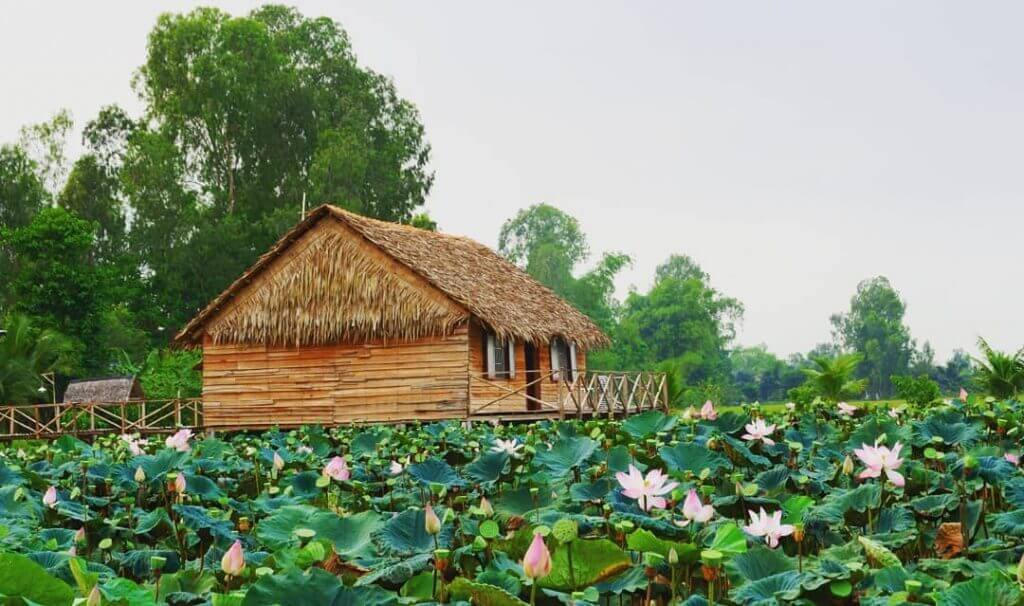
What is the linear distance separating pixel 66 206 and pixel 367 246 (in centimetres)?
2294

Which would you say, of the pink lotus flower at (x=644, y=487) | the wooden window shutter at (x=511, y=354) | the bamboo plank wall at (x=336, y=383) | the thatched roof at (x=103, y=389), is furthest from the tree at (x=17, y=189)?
the pink lotus flower at (x=644, y=487)

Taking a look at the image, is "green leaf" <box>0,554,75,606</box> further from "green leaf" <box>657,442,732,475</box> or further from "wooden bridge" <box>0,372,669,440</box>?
"wooden bridge" <box>0,372,669,440</box>

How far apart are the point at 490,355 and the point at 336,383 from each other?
303 centimetres

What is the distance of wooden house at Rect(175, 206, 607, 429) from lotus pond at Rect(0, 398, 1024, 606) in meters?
15.6

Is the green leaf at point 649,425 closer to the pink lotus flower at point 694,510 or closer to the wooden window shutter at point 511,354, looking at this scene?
the pink lotus flower at point 694,510

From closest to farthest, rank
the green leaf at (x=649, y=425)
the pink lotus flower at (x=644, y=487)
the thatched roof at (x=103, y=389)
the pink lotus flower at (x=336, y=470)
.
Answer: the pink lotus flower at (x=644, y=487) → the pink lotus flower at (x=336, y=470) → the green leaf at (x=649, y=425) → the thatched roof at (x=103, y=389)

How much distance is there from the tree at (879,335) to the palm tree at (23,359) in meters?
46.9

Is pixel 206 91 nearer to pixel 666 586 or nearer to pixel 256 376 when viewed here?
pixel 256 376

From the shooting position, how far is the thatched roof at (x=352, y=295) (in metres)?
20.8

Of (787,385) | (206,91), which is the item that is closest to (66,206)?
(206,91)

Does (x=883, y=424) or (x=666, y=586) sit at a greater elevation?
(x=883, y=424)

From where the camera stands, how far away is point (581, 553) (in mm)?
2311

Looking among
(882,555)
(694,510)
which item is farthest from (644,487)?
(882,555)

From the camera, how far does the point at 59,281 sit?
119ft
